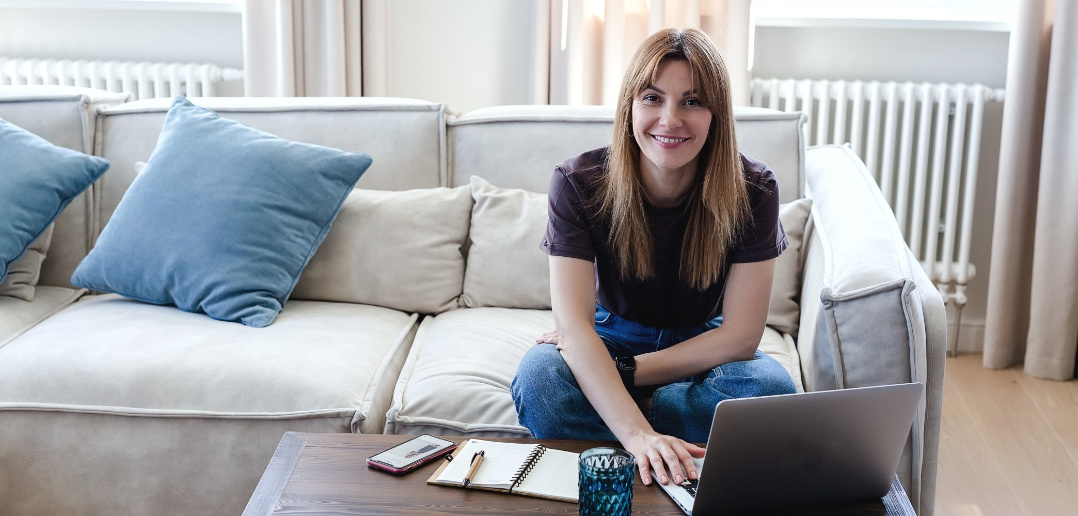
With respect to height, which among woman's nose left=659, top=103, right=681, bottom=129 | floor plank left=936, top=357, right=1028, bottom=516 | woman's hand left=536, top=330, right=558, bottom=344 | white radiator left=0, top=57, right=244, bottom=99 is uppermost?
white radiator left=0, top=57, right=244, bottom=99

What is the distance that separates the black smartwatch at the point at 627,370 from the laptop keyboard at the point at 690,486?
1.09ft

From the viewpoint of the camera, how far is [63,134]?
2.11m

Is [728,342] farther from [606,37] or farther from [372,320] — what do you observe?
[606,37]

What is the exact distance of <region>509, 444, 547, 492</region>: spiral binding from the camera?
3.67ft

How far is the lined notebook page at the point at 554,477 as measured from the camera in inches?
43.2

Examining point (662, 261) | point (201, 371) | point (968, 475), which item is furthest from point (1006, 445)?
point (201, 371)

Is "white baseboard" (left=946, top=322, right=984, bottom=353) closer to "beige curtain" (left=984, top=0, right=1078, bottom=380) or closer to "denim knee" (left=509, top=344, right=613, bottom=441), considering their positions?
"beige curtain" (left=984, top=0, right=1078, bottom=380)

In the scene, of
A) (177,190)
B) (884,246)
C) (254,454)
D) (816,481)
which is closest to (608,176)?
(884,246)

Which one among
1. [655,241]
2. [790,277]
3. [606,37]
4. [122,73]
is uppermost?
[606,37]

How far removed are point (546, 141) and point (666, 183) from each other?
24.9 inches

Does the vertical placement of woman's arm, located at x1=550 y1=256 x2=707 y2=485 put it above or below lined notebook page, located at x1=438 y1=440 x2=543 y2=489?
above

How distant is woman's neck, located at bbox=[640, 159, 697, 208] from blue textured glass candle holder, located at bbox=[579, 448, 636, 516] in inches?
23.4

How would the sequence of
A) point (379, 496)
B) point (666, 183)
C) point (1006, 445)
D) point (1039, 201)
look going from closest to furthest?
point (379, 496) → point (666, 183) → point (1006, 445) → point (1039, 201)

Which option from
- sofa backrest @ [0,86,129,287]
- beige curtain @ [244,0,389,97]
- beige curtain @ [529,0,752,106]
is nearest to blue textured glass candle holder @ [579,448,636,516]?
sofa backrest @ [0,86,129,287]
